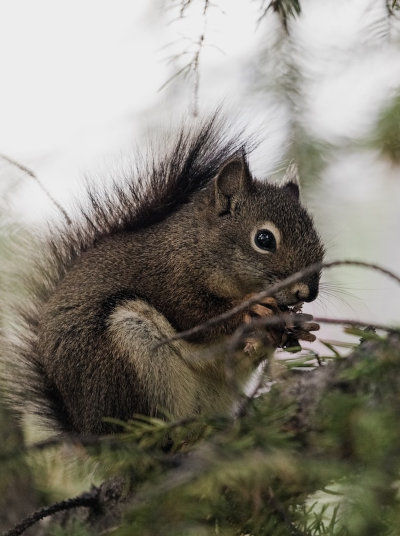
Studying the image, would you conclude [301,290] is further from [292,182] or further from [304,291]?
[292,182]

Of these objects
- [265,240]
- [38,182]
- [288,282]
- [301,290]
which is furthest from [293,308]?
[288,282]

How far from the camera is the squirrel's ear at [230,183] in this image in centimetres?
241

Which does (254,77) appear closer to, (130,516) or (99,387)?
(99,387)

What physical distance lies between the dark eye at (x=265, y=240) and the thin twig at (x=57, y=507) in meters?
0.99

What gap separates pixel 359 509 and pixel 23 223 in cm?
190

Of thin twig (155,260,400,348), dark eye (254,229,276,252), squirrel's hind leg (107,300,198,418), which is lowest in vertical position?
squirrel's hind leg (107,300,198,418)

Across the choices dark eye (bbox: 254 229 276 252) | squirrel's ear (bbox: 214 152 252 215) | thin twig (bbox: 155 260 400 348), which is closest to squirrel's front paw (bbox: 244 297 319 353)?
dark eye (bbox: 254 229 276 252)

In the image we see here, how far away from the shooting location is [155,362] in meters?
2.06

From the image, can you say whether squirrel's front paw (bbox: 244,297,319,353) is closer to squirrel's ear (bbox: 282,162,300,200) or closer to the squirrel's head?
the squirrel's head

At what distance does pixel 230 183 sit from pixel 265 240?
30 cm

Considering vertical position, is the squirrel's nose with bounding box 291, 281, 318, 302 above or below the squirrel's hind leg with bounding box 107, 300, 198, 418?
above

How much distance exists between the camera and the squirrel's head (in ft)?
7.25

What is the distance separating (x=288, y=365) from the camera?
4.47 feet

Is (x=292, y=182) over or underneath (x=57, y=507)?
over
